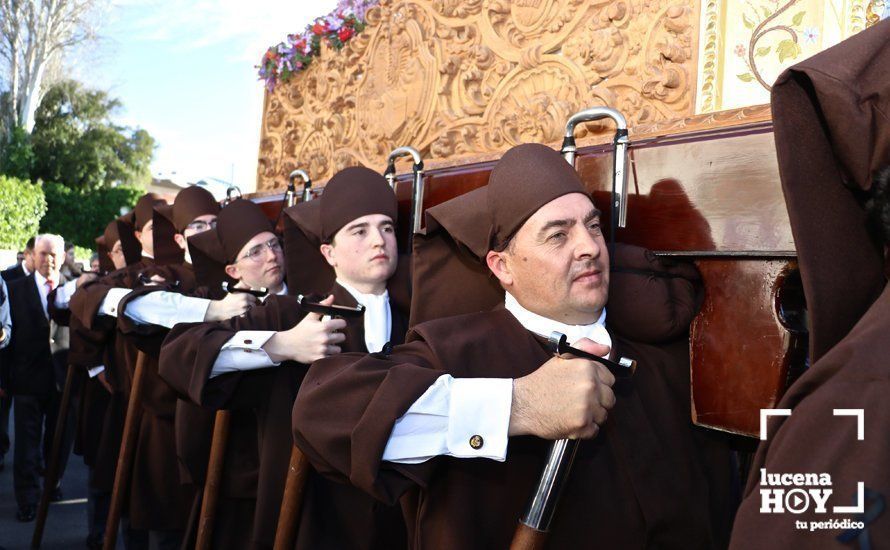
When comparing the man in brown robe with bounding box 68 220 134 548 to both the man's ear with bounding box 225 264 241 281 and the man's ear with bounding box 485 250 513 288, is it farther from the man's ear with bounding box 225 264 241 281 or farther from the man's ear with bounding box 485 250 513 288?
the man's ear with bounding box 485 250 513 288

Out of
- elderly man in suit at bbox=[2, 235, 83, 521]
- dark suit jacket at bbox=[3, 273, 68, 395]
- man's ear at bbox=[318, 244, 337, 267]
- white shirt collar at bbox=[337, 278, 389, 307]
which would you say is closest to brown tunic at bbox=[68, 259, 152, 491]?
elderly man in suit at bbox=[2, 235, 83, 521]

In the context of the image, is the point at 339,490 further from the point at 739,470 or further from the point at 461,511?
the point at 739,470

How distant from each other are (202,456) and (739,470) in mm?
2660

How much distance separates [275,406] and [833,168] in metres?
2.55

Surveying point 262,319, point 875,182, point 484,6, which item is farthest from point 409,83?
point 875,182

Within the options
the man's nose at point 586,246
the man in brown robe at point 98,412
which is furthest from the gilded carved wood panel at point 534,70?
the man in brown robe at point 98,412

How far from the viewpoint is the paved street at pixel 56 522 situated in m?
5.90

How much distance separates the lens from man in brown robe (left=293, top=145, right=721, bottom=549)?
1954 millimetres

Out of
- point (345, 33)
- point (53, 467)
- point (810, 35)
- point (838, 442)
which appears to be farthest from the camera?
point (53, 467)

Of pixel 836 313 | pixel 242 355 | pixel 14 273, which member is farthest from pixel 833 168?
pixel 14 273

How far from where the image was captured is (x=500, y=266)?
7.90 ft

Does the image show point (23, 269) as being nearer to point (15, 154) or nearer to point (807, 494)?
point (807, 494)

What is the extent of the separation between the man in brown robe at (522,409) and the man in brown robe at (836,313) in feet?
1.98

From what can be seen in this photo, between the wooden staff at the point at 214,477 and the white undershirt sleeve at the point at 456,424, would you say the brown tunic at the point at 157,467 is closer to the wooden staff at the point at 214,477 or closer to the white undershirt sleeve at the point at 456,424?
the wooden staff at the point at 214,477
